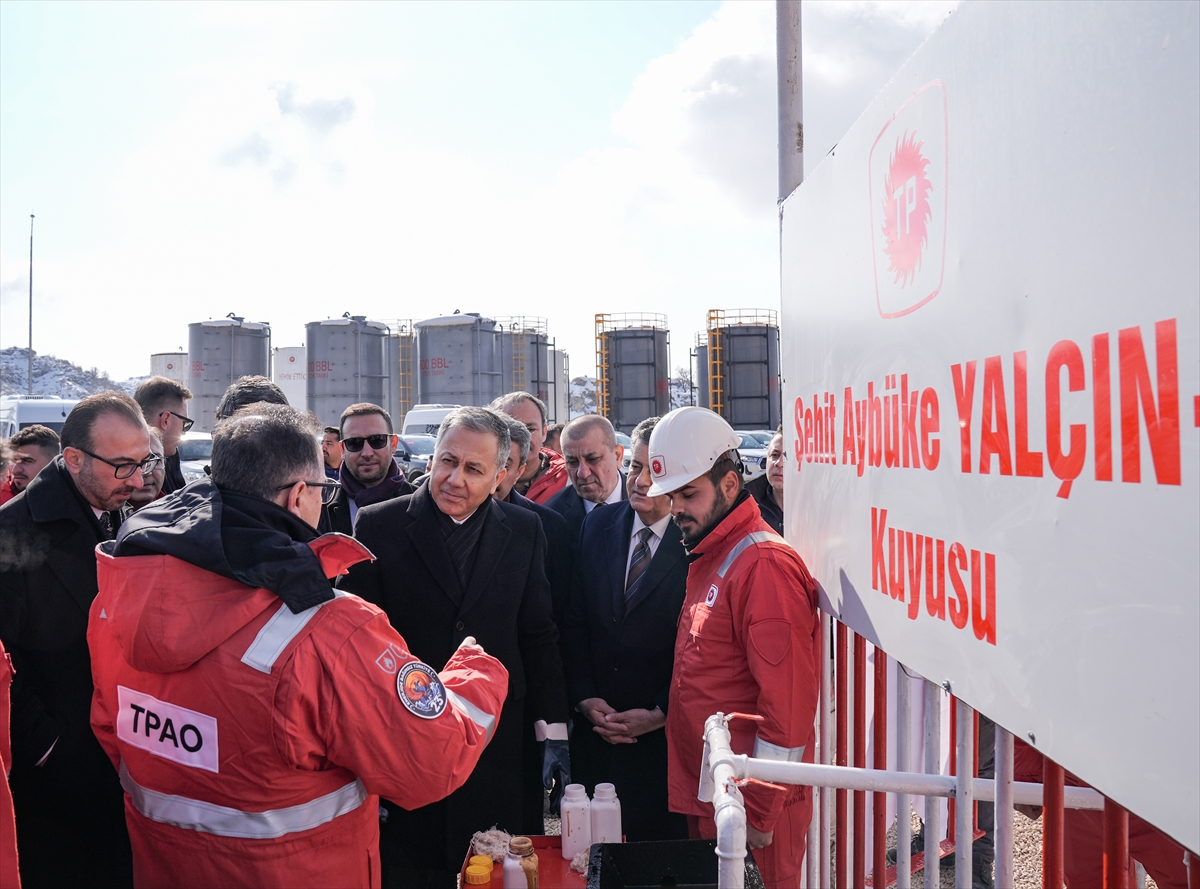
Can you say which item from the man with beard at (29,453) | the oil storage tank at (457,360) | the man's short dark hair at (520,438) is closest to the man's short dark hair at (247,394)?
the man's short dark hair at (520,438)

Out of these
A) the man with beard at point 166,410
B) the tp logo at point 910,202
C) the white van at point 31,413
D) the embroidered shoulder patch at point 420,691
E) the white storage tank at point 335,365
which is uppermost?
the white storage tank at point 335,365

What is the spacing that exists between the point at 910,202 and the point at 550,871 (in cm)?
209

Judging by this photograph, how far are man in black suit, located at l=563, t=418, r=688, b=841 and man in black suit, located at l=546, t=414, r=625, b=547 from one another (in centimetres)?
97

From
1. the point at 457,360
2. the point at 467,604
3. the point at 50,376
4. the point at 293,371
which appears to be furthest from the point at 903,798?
the point at 50,376

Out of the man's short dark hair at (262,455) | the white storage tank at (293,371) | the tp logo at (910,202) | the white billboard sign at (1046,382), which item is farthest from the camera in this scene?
the white storage tank at (293,371)

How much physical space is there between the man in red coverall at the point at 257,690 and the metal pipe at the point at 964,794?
1053 millimetres

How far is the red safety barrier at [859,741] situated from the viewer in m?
2.12

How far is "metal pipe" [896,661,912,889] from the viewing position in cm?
178

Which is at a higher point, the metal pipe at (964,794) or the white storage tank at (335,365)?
the white storage tank at (335,365)

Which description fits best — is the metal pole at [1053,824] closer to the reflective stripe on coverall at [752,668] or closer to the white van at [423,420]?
the reflective stripe on coverall at [752,668]

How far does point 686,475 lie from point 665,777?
138 centimetres

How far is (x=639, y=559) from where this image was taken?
3521mm

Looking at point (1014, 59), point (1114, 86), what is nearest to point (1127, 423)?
point (1114, 86)

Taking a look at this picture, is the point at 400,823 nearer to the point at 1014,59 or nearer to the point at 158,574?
the point at 158,574
